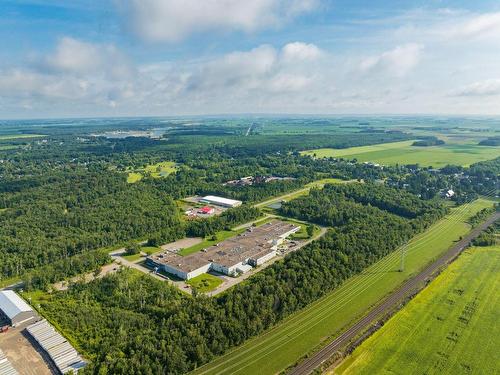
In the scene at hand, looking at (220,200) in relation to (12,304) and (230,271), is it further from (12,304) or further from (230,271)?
(12,304)

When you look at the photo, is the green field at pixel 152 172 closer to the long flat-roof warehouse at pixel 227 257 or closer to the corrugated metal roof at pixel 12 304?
the long flat-roof warehouse at pixel 227 257

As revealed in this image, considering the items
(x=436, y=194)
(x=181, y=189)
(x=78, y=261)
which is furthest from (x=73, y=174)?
(x=436, y=194)

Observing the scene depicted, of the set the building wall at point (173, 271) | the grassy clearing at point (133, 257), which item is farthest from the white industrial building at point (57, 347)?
the grassy clearing at point (133, 257)

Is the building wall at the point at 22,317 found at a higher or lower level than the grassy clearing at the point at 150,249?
higher

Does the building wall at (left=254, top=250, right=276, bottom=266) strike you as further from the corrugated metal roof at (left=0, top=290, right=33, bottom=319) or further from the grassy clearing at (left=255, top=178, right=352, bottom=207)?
the grassy clearing at (left=255, top=178, right=352, bottom=207)

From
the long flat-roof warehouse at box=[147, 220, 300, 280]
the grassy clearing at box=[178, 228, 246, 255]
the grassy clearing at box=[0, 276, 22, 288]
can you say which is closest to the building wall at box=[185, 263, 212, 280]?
the long flat-roof warehouse at box=[147, 220, 300, 280]
